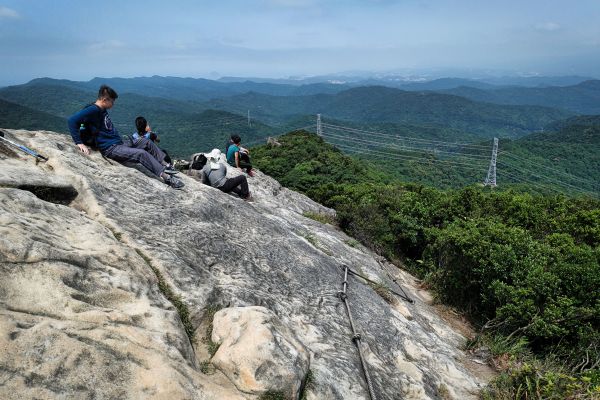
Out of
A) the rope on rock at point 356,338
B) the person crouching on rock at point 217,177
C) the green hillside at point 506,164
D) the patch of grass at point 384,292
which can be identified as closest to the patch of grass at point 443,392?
the rope on rock at point 356,338

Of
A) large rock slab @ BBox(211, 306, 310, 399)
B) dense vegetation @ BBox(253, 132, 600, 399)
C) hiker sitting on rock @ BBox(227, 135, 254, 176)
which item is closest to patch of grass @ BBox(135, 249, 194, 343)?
large rock slab @ BBox(211, 306, 310, 399)

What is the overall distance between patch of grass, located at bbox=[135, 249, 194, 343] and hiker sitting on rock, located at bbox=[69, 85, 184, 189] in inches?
134

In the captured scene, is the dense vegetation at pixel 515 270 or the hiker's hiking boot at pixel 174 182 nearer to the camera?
the dense vegetation at pixel 515 270

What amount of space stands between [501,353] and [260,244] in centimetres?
568

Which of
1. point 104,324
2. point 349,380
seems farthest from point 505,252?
point 104,324

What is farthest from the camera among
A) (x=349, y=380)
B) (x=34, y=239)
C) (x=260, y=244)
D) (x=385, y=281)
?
(x=385, y=281)

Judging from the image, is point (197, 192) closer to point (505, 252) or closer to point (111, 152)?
point (111, 152)

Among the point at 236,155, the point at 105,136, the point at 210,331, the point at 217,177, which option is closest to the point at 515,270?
the point at 217,177

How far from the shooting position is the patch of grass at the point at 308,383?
4211 mm

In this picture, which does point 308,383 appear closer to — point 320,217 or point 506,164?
point 320,217

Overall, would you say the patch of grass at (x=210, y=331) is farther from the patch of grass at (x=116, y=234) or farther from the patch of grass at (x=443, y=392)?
the patch of grass at (x=443, y=392)

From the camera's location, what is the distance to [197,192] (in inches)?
321

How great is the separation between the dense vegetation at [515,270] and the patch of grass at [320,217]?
1.41 ft

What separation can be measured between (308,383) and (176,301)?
1890 mm
